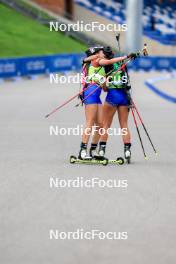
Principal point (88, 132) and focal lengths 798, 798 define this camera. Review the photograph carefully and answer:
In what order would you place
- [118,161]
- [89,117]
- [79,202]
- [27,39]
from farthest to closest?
[27,39] < [118,161] < [89,117] < [79,202]

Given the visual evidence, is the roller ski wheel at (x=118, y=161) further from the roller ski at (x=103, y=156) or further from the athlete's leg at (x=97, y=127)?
the athlete's leg at (x=97, y=127)

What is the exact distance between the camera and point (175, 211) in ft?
31.3

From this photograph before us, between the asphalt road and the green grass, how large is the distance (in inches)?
1101

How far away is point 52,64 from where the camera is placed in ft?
129

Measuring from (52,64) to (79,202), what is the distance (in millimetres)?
29542

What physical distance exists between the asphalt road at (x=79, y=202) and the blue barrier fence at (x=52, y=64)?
54.3 ft

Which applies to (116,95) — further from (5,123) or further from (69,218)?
(5,123)

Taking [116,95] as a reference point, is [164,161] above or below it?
below

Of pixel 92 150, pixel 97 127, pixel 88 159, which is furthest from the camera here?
pixel 92 150

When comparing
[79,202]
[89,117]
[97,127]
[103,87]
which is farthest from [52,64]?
[79,202]

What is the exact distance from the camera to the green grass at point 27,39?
46.4 m

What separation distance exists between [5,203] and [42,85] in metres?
23.0

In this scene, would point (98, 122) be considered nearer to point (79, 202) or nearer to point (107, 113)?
point (107, 113)

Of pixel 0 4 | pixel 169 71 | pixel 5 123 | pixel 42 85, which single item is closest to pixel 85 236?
pixel 5 123
